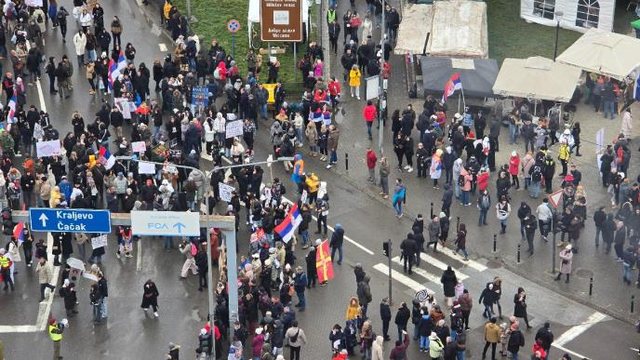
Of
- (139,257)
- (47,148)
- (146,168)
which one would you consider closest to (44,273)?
A: (139,257)

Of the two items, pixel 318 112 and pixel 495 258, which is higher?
pixel 318 112

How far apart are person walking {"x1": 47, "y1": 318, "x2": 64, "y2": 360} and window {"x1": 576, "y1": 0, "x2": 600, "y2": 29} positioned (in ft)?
98.7

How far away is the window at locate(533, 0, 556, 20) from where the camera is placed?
63281 millimetres

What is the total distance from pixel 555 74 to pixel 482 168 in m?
6.69

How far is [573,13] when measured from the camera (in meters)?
62.6

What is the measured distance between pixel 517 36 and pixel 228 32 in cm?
1267

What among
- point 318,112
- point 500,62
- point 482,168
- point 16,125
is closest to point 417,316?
point 482,168

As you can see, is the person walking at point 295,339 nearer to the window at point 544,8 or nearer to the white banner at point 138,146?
the white banner at point 138,146

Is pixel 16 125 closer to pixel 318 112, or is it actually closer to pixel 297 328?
pixel 318 112

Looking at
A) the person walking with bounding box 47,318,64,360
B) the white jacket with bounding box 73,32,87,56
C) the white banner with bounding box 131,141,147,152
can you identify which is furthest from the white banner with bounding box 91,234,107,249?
the white jacket with bounding box 73,32,87,56

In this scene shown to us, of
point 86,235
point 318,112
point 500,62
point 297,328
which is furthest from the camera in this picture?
point 500,62

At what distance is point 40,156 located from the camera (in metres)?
49.4

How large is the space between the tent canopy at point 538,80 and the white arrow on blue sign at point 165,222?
18195 millimetres

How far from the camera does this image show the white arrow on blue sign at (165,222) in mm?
39969
